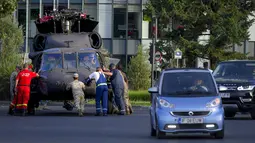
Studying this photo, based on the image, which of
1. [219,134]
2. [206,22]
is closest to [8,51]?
[206,22]

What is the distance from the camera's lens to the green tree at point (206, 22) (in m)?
57.3

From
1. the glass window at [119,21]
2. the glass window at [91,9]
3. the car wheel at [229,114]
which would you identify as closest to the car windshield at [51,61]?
the car wheel at [229,114]

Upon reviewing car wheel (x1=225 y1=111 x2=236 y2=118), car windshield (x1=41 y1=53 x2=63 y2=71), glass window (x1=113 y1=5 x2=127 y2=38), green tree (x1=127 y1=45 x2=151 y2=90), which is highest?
glass window (x1=113 y1=5 x2=127 y2=38)

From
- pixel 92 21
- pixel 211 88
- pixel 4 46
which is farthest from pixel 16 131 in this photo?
pixel 4 46

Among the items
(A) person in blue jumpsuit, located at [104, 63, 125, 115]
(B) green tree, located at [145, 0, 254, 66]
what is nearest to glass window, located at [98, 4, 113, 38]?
(B) green tree, located at [145, 0, 254, 66]

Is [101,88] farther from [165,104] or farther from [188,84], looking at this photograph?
[165,104]

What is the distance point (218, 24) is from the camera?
188 feet

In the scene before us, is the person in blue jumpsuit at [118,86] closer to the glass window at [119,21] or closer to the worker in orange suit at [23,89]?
the worker in orange suit at [23,89]

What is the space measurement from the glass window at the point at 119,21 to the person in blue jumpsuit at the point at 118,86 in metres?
38.7

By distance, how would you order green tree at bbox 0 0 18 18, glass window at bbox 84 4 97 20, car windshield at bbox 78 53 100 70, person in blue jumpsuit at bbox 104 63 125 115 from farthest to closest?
glass window at bbox 84 4 97 20
green tree at bbox 0 0 18 18
car windshield at bbox 78 53 100 70
person in blue jumpsuit at bbox 104 63 125 115

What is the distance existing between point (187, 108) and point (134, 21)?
5139cm

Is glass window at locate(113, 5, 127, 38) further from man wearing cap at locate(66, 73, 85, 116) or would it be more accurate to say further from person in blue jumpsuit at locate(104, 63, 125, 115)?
man wearing cap at locate(66, 73, 85, 116)

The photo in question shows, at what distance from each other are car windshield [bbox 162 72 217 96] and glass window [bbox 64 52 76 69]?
1127cm

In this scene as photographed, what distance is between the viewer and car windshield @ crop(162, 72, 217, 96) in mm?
20109
